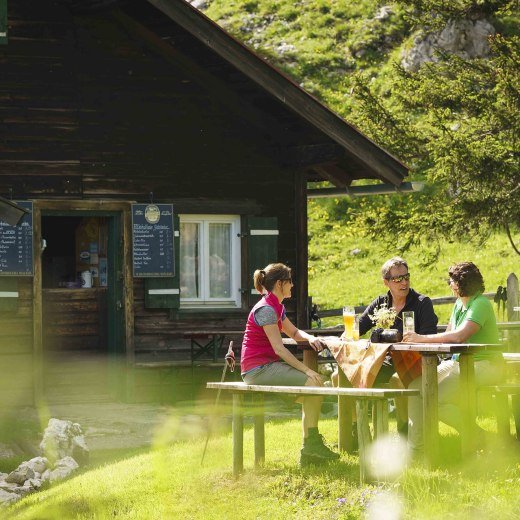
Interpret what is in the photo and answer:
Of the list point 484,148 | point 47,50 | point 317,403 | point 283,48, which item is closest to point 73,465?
point 317,403

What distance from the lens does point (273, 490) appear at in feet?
25.7

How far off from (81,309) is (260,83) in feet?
14.1

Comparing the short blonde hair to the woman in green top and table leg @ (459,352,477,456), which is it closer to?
the woman in green top

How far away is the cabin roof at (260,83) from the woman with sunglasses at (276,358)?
558 cm

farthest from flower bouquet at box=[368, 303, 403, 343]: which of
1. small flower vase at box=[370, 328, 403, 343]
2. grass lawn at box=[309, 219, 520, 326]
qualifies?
grass lawn at box=[309, 219, 520, 326]

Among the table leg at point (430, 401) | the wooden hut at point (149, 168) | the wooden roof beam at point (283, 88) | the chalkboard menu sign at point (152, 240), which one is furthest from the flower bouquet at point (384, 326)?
the chalkboard menu sign at point (152, 240)

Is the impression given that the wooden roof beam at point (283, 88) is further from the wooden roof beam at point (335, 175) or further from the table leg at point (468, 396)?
the table leg at point (468, 396)

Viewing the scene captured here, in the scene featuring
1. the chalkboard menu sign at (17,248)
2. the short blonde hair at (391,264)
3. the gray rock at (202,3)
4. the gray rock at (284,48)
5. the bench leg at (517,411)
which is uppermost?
the gray rock at (202,3)

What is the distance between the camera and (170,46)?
47.5 feet

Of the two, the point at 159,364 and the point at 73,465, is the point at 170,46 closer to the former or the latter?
the point at 159,364

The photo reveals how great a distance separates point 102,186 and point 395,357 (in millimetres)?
6711

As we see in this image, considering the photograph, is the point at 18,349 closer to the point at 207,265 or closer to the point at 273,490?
the point at 207,265

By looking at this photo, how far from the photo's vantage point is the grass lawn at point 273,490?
23.1ft

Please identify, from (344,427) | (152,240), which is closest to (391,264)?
(344,427)
